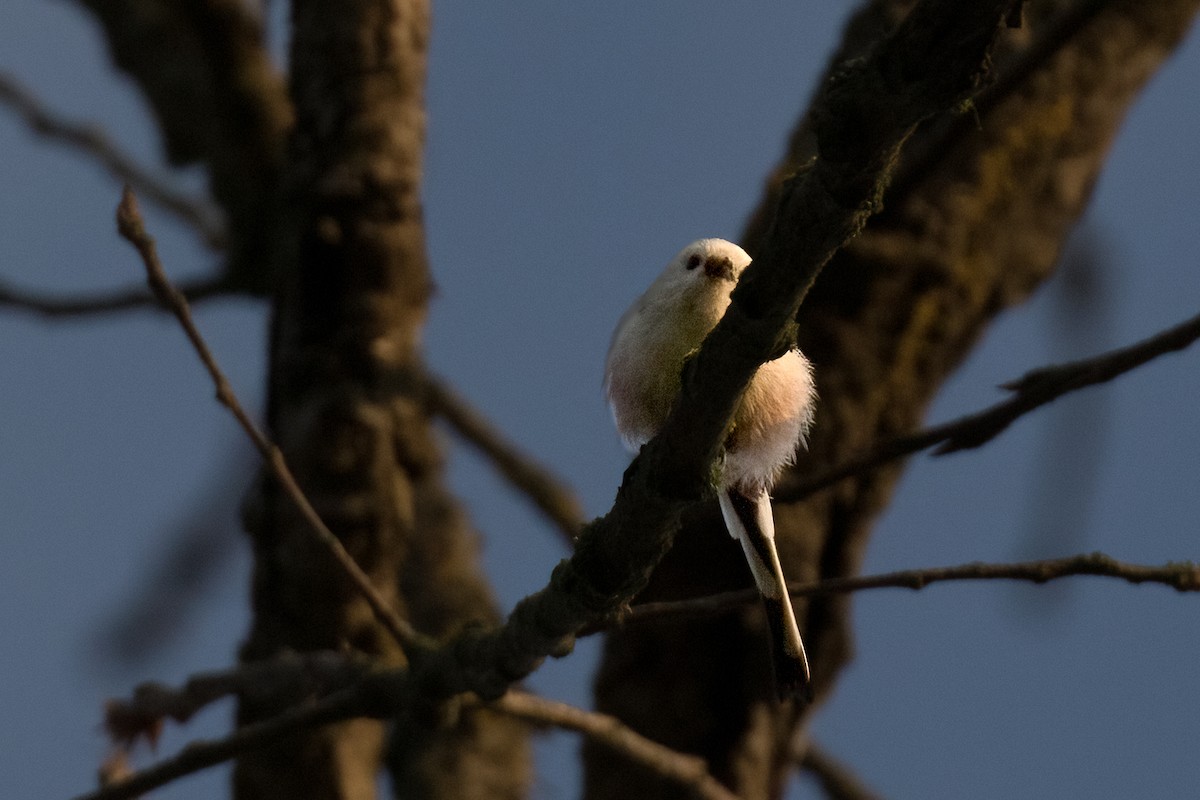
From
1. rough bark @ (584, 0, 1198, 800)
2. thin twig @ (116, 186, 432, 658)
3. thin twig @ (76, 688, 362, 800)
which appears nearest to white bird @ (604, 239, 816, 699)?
thin twig @ (116, 186, 432, 658)

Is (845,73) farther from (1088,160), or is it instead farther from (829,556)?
(1088,160)

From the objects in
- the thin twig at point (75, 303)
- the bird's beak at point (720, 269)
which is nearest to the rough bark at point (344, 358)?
the thin twig at point (75, 303)

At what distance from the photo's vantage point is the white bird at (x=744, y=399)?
245 centimetres

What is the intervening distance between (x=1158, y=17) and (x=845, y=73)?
399 cm

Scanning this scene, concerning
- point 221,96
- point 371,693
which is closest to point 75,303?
point 221,96

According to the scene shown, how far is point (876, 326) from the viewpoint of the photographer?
4.46 metres

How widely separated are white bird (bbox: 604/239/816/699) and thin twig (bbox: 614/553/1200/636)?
13cm

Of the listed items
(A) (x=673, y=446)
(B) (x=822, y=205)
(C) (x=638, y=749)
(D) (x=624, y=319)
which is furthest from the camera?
A: (C) (x=638, y=749)

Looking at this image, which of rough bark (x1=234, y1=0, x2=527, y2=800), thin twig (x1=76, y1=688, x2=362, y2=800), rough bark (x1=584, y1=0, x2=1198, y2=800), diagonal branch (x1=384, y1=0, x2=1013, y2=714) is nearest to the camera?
diagonal branch (x1=384, y1=0, x2=1013, y2=714)

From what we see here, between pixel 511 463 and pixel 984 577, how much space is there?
12.1 ft

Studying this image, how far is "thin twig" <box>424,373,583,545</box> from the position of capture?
5785 mm

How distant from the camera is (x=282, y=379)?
4586 mm

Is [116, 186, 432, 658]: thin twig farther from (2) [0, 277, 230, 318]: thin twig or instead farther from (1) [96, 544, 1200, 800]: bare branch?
(2) [0, 277, 230, 318]: thin twig

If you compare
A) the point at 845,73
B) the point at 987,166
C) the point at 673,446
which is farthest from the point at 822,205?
the point at 987,166
